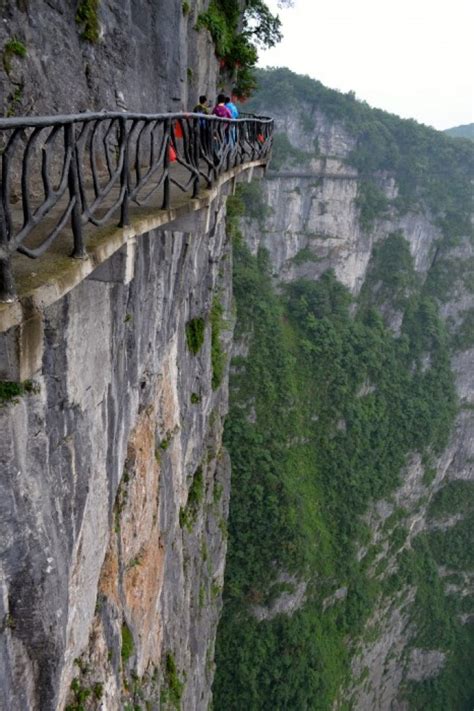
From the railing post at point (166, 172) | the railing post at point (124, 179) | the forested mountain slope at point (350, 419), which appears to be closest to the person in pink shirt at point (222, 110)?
the railing post at point (166, 172)

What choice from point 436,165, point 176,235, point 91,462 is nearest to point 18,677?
point 91,462

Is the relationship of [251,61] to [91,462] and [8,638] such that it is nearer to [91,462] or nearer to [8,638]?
[91,462]

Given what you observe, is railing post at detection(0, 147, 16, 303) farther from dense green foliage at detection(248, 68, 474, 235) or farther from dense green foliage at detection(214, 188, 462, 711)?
dense green foliage at detection(248, 68, 474, 235)

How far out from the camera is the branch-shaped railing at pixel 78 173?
224 cm

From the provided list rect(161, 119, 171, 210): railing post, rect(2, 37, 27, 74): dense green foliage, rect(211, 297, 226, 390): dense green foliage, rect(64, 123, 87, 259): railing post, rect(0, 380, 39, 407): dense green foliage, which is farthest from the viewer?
rect(211, 297, 226, 390): dense green foliage

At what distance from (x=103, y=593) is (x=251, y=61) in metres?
13.3

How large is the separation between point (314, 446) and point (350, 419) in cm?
400

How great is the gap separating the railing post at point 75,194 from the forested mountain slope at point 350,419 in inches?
1171

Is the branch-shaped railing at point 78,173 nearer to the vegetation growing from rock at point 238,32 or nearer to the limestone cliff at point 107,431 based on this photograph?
the limestone cliff at point 107,431

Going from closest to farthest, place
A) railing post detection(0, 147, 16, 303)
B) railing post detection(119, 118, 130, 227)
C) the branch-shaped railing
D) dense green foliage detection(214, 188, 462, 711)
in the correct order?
railing post detection(0, 147, 16, 303)
the branch-shaped railing
railing post detection(119, 118, 130, 227)
dense green foliage detection(214, 188, 462, 711)

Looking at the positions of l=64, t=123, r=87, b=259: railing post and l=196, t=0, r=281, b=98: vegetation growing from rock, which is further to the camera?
l=196, t=0, r=281, b=98: vegetation growing from rock

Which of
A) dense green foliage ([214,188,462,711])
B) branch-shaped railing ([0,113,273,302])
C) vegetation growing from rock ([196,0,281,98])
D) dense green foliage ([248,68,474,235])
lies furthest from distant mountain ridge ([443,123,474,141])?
branch-shaped railing ([0,113,273,302])

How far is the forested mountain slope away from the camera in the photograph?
30.6 m

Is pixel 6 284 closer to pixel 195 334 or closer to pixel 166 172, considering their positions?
pixel 166 172
